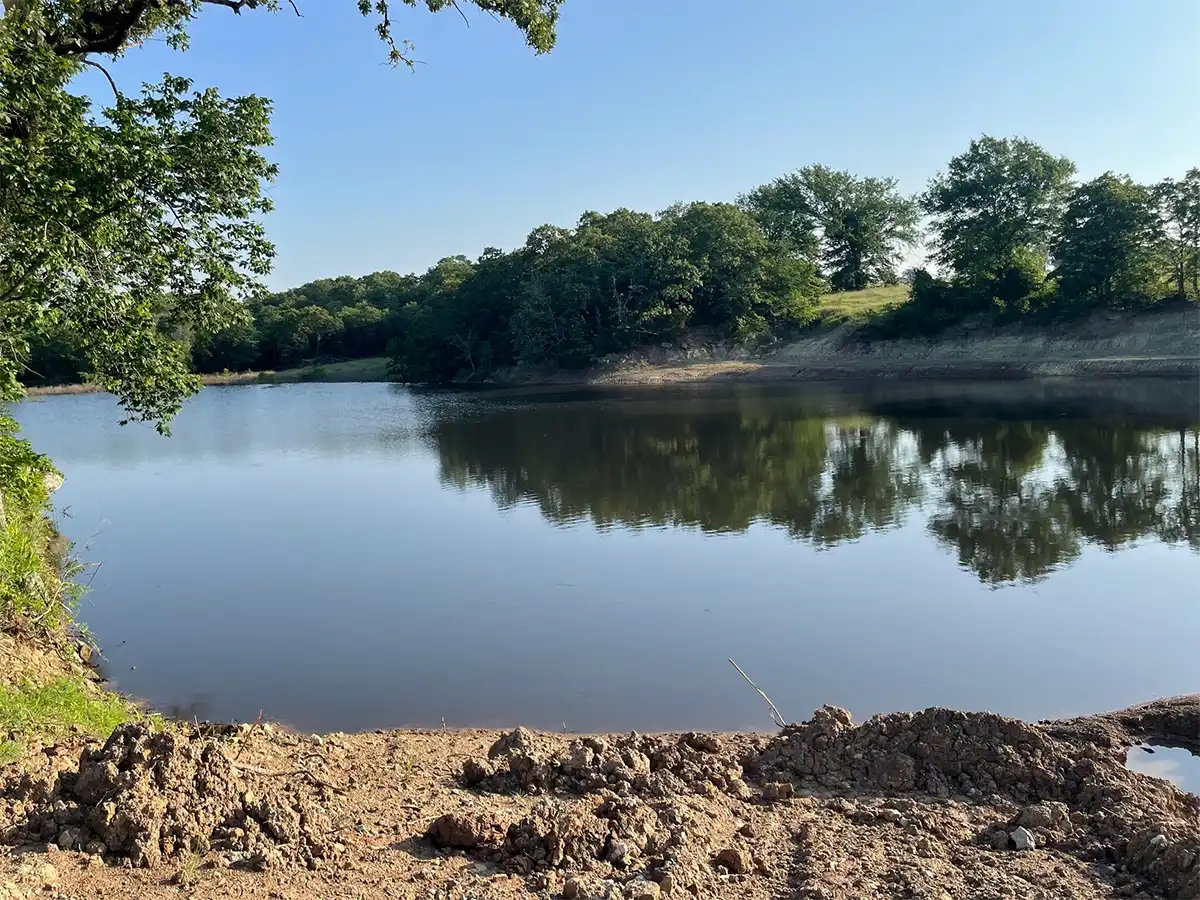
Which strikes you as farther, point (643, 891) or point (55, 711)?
point (55, 711)

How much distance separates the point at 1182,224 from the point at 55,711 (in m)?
50.5

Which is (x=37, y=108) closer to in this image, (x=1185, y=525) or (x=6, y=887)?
(x=6, y=887)

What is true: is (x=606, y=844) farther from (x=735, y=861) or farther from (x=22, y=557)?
(x=22, y=557)

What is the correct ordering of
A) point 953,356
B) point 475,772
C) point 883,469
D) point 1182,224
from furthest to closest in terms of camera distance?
point 953,356 < point 1182,224 < point 883,469 < point 475,772

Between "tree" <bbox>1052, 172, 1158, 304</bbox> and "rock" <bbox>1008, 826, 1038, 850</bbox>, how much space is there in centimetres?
4756

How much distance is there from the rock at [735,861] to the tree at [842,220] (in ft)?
239

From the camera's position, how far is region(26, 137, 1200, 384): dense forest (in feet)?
151

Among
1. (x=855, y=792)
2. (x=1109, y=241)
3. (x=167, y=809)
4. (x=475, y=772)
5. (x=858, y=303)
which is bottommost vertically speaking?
(x=855, y=792)

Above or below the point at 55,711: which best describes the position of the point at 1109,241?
above

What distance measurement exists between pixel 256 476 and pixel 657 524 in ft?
49.4

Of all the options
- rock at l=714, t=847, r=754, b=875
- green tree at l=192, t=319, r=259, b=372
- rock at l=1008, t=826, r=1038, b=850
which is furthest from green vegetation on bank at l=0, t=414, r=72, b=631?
green tree at l=192, t=319, r=259, b=372

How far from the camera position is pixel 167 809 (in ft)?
15.4

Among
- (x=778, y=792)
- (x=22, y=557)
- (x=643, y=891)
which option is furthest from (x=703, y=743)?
(x=22, y=557)

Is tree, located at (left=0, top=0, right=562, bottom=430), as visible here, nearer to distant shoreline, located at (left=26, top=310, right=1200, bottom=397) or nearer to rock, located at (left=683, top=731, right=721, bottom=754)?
rock, located at (left=683, top=731, right=721, bottom=754)
